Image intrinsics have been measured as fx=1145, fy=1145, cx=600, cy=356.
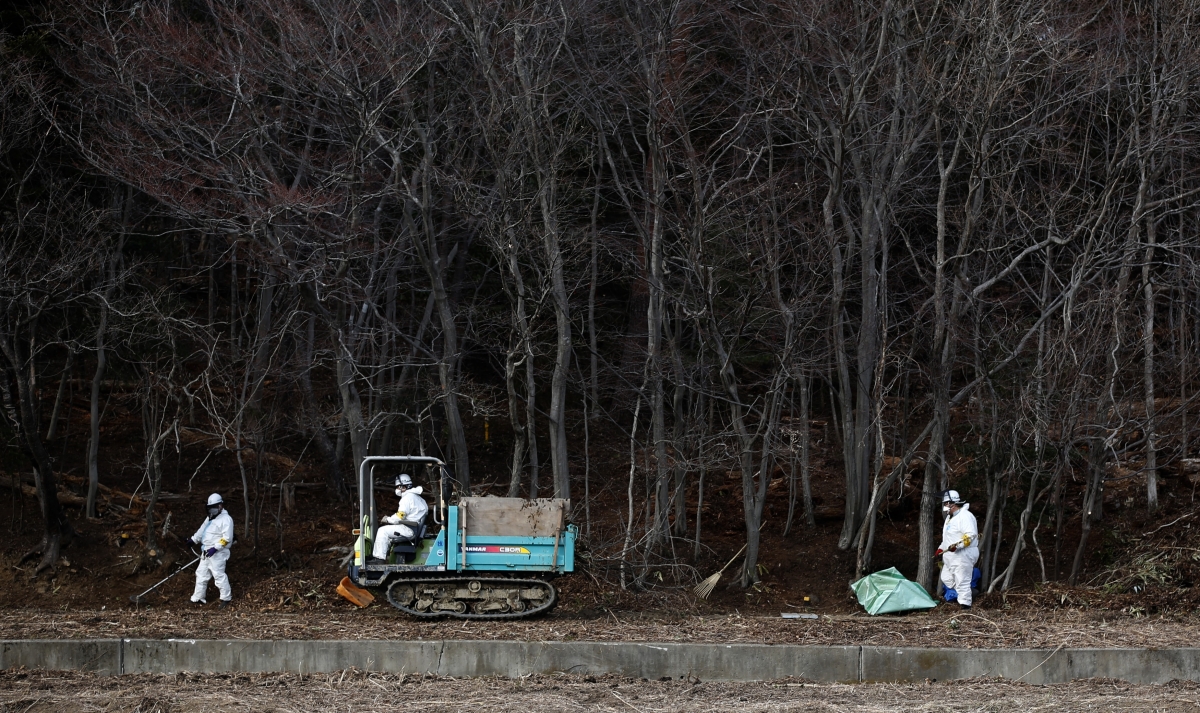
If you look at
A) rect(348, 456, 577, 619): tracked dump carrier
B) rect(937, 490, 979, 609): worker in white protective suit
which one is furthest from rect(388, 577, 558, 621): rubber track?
rect(937, 490, 979, 609): worker in white protective suit

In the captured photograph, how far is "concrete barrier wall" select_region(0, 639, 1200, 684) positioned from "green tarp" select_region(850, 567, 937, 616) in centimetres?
390

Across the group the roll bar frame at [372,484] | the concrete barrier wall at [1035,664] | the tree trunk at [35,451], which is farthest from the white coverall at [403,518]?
the tree trunk at [35,451]

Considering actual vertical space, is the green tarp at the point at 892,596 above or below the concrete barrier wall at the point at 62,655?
below

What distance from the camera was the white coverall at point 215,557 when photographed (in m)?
14.8

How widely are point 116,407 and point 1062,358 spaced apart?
17425 mm

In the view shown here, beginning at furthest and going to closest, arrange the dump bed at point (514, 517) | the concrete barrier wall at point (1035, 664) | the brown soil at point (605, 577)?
the dump bed at point (514, 517) < the brown soil at point (605, 577) < the concrete barrier wall at point (1035, 664)

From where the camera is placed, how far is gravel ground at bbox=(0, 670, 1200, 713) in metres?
8.33

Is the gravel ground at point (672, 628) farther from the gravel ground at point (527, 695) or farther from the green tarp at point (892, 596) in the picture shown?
the gravel ground at point (527, 695)

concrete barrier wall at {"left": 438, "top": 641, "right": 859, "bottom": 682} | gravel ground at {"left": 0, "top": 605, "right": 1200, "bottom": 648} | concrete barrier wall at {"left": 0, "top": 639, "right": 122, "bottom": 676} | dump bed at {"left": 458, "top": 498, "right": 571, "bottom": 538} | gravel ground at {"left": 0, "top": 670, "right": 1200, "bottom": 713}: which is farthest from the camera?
dump bed at {"left": 458, "top": 498, "right": 571, "bottom": 538}

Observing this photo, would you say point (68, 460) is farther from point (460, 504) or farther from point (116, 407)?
point (460, 504)

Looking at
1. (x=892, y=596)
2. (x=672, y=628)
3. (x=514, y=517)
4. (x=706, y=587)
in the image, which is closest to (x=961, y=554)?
(x=892, y=596)

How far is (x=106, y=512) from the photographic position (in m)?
18.0

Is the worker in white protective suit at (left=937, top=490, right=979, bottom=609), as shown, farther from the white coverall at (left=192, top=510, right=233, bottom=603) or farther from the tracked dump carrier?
the white coverall at (left=192, top=510, right=233, bottom=603)

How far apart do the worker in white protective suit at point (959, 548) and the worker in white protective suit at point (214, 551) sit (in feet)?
29.8
